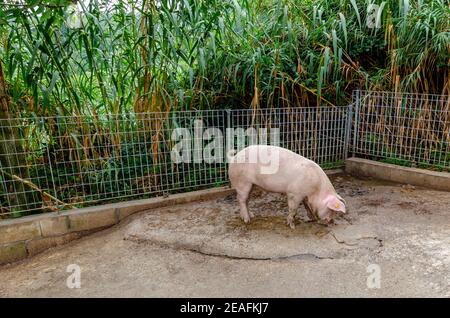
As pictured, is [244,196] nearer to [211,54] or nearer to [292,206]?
[292,206]

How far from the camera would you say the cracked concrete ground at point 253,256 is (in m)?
2.36

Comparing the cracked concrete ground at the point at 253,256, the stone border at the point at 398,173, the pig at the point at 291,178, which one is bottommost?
the cracked concrete ground at the point at 253,256

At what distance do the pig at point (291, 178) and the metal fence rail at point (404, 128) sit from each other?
5.38ft

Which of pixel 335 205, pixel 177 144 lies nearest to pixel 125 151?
pixel 177 144

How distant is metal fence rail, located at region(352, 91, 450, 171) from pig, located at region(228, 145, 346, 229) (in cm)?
164

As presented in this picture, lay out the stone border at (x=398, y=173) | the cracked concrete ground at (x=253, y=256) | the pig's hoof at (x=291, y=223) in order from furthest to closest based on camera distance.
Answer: the stone border at (x=398, y=173)
the pig's hoof at (x=291, y=223)
the cracked concrete ground at (x=253, y=256)

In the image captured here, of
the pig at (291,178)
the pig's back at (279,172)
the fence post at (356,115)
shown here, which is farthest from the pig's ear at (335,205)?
the fence post at (356,115)

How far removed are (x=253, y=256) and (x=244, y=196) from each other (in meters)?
0.62

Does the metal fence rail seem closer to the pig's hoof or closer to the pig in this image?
the pig

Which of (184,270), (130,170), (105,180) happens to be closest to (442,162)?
(184,270)

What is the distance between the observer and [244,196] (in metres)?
3.19

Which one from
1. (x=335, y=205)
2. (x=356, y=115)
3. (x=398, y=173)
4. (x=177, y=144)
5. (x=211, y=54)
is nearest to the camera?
(x=335, y=205)

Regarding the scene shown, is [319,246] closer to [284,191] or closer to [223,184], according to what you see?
[284,191]

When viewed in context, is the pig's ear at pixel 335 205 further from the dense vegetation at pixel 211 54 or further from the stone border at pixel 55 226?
the stone border at pixel 55 226
